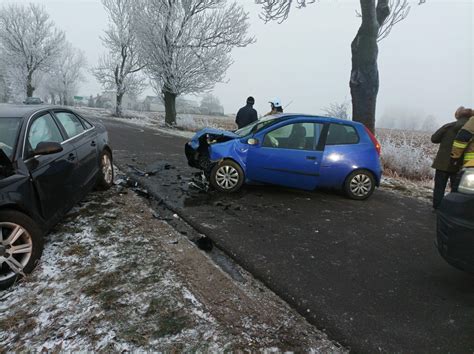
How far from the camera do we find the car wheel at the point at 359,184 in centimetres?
541

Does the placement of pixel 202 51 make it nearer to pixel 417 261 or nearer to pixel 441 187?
pixel 441 187

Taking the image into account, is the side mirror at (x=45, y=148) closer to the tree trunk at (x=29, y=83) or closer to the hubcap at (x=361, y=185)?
the hubcap at (x=361, y=185)

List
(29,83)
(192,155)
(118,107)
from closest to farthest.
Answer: (192,155), (118,107), (29,83)

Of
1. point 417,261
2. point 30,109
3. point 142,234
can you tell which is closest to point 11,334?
point 142,234

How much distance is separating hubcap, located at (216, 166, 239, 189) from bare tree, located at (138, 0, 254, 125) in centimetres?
1552

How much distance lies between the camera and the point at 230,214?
14.7 feet

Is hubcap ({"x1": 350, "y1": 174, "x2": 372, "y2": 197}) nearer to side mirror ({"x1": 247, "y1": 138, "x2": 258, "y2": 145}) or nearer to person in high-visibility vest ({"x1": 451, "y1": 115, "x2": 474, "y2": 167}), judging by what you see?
person in high-visibility vest ({"x1": 451, "y1": 115, "x2": 474, "y2": 167})

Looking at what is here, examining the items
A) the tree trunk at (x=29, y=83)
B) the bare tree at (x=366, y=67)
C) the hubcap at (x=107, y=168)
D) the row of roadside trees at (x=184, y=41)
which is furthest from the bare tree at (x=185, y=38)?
the tree trunk at (x=29, y=83)

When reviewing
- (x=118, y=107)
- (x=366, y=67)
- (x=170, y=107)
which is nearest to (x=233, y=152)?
(x=366, y=67)

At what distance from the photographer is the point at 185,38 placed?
1880cm

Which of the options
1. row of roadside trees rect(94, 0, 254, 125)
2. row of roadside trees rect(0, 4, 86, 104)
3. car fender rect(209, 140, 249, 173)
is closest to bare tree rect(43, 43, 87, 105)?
row of roadside trees rect(0, 4, 86, 104)

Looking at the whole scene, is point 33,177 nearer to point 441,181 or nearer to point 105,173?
point 105,173

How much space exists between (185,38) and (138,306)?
19.3 metres

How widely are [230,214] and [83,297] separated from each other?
2390 millimetres
